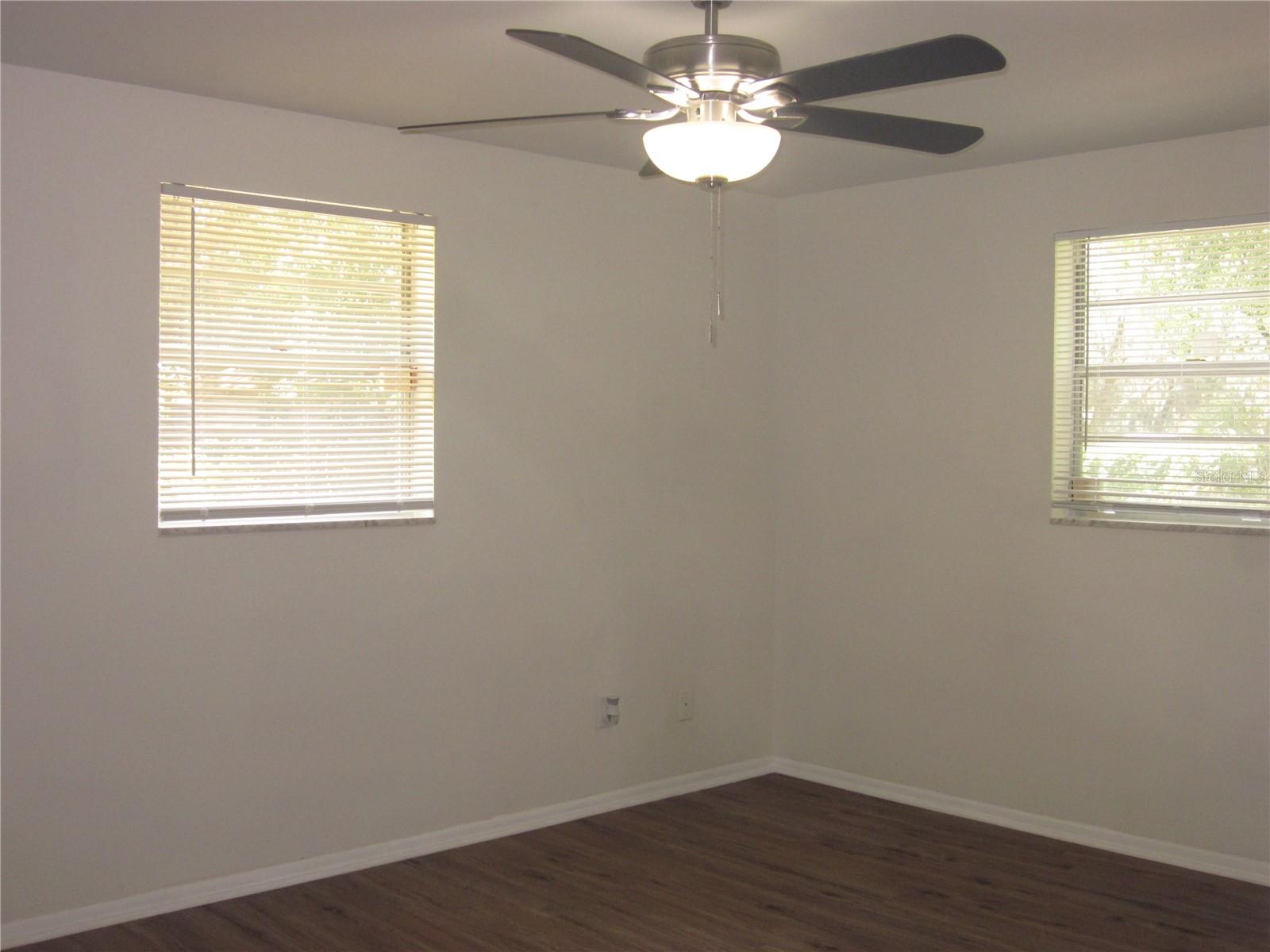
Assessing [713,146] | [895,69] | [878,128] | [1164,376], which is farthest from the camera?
[1164,376]

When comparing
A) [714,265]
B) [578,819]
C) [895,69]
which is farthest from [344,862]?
[895,69]

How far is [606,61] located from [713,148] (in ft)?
1.00

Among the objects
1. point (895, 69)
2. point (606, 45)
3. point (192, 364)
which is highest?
point (606, 45)

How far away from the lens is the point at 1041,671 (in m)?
4.20

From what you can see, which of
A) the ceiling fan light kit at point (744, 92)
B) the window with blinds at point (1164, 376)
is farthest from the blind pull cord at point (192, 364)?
the window with blinds at point (1164, 376)

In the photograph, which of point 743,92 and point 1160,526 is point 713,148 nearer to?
point 743,92

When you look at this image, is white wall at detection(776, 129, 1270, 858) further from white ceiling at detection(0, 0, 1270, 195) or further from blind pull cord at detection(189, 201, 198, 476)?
→ blind pull cord at detection(189, 201, 198, 476)

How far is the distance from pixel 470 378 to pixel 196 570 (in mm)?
1130

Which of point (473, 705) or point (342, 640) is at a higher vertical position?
point (342, 640)

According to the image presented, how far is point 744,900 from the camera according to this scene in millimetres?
3566

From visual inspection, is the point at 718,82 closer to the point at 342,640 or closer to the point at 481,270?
the point at 481,270

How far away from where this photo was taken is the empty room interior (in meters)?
3.16

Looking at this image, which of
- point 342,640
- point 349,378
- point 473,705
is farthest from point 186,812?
point 349,378

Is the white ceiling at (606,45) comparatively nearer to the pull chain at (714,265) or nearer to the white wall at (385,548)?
the white wall at (385,548)
